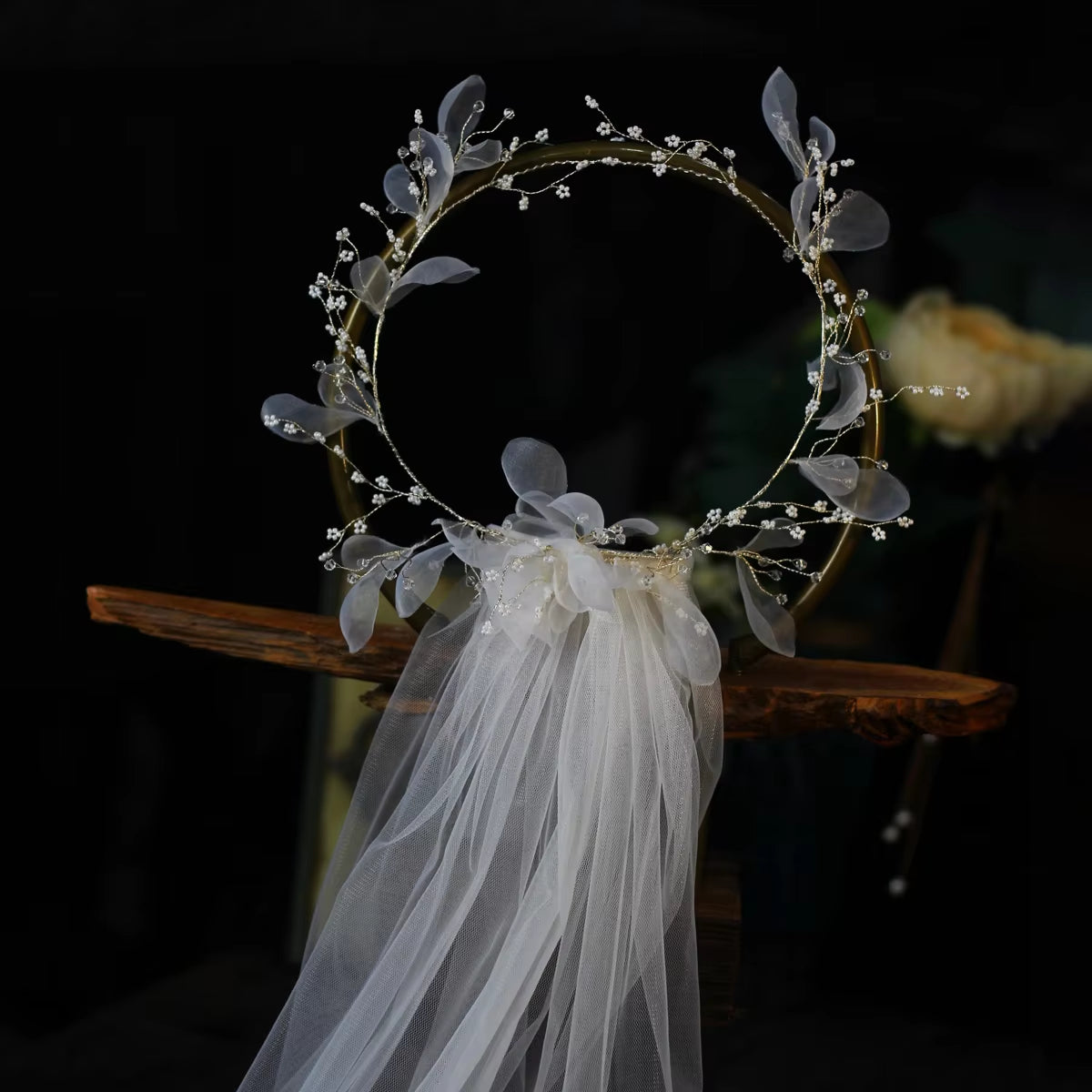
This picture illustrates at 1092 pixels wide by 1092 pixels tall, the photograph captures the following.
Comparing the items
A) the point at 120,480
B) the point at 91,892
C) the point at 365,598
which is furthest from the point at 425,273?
the point at 91,892

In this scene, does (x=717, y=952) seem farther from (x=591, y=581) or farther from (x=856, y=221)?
(x=856, y=221)

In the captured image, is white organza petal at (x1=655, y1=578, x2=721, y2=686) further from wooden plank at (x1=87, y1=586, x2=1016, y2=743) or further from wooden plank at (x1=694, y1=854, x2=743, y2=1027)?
wooden plank at (x1=694, y1=854, x2=743, y2=1027)

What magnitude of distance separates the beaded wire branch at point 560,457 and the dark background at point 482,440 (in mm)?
213

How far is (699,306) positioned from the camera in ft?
3.79

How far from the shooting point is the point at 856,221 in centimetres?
92

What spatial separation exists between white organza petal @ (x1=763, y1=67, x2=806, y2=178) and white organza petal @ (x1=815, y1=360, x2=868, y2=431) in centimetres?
15

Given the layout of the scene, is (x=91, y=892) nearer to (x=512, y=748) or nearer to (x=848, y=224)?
(x=512, y=748)

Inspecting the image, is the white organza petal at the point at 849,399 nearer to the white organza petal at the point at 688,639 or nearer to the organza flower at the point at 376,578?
the white organza petal at the point at 688,639

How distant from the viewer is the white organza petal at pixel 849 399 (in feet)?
3.01

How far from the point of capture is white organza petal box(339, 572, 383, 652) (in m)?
0.93

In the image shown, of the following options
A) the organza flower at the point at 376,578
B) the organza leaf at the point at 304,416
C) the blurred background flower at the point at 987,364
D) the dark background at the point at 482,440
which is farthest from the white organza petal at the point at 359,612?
the blurred background flower at the point at 987,364

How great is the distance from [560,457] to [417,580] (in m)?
0.14

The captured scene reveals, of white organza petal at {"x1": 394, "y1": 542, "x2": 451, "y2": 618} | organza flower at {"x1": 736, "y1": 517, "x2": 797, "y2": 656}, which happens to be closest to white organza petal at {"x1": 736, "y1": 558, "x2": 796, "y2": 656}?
organza flower at {"x1": 736, "y1": 517, "x2": 797, "y2": 656}

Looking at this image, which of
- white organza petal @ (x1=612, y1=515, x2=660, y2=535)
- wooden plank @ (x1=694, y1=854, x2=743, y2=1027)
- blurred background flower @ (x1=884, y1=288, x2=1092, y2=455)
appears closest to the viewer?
white organza petal @ (x1=612, y1=515, x2=660, y2=535)
